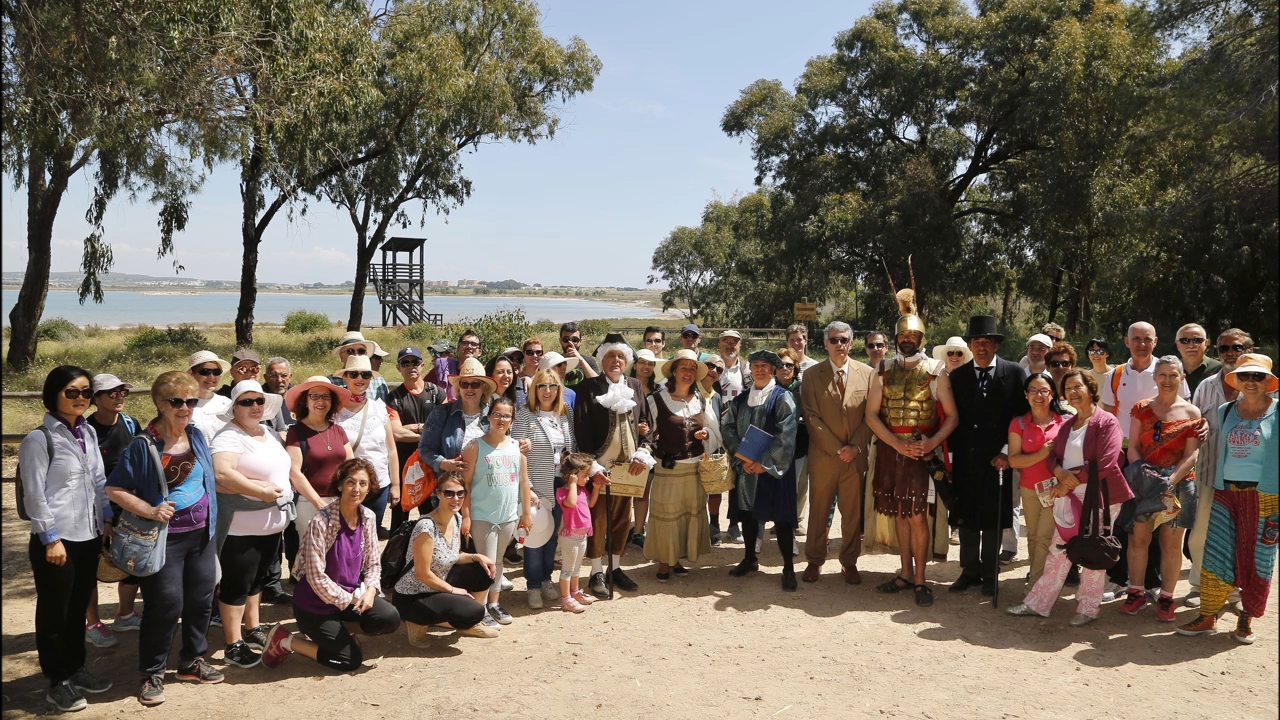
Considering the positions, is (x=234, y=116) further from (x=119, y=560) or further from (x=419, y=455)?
(x=119, y=560)

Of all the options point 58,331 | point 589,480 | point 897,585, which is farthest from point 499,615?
point 58,331

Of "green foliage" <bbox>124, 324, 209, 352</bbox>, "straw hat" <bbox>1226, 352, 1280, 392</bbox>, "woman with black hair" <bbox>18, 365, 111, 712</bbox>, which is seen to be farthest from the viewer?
"green foliage" <bbox>124, 324, 209, 352</bbox>

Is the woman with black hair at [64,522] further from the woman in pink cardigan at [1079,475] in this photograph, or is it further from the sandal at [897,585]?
the woman in pink cardigan at [1079,475]

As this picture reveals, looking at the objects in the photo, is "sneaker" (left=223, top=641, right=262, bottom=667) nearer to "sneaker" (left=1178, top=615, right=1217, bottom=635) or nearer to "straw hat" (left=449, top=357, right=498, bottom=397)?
"straw hat" (left=449, top=357, right=498, bottom=397)

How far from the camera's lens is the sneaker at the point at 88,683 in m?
4.38

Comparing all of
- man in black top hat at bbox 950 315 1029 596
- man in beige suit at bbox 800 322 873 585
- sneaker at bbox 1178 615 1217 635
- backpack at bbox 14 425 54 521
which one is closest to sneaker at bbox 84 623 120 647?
backpack at bbox 14 425 54 521

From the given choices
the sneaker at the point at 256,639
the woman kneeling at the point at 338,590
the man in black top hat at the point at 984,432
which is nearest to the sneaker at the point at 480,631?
the woman kneeling at the point at 338,590

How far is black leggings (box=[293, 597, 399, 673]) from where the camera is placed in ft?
15.4

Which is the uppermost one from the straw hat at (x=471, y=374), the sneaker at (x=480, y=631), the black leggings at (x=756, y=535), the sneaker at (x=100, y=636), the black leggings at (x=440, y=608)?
→ the straw hat at (x=471, y=374)

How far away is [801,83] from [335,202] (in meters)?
14.7

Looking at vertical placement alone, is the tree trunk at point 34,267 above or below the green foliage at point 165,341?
above

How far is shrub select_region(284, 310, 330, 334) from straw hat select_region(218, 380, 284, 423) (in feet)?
75.6

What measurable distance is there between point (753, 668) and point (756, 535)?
1.67 m

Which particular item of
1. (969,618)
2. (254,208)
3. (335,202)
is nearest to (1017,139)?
(335,202)
